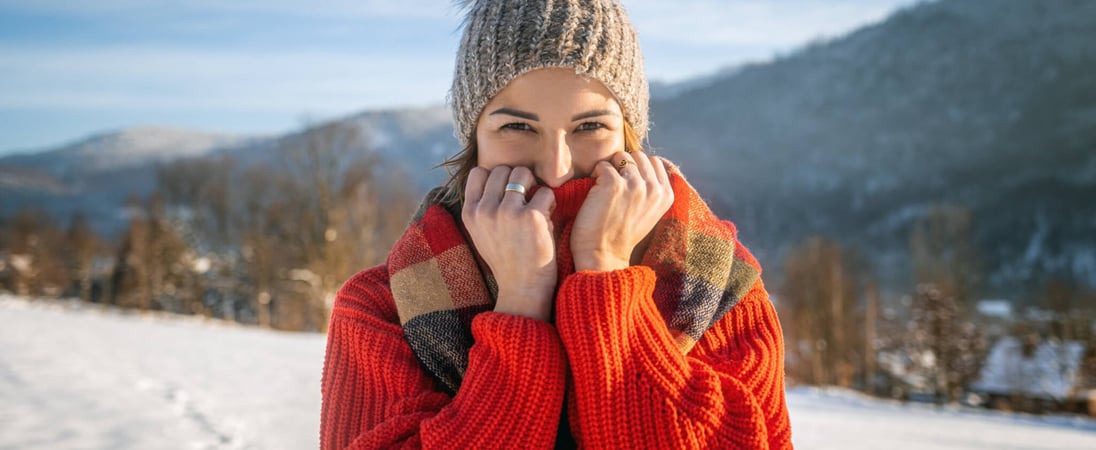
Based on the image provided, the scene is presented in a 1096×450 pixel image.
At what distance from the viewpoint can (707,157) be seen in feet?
399

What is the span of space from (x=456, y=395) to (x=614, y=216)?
508mm

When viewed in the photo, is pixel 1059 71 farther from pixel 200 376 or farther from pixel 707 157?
pixel 200 376

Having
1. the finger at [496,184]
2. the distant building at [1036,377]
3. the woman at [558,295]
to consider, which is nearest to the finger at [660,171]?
the woman at [558,295]

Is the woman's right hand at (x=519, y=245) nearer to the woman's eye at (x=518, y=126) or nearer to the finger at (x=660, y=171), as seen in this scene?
the woman's eye at (x=518, y=126)

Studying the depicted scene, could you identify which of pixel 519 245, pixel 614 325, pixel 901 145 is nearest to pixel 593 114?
pixel 519 245

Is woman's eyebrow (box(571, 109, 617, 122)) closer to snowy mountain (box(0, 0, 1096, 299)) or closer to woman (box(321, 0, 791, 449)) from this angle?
woman (box(321, 0, 791, 449))

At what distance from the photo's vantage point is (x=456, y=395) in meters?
1.41

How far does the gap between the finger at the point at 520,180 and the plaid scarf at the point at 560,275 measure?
2.7 inches

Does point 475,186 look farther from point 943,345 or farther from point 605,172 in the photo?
point 943,345

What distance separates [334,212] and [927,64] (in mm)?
119349

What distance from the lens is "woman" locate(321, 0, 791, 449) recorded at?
1353mm

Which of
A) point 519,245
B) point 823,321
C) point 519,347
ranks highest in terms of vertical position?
point 519,245

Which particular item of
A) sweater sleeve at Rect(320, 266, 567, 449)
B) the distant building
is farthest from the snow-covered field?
the distant building

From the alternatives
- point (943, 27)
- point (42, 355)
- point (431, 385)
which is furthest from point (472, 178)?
point (943, 27)
